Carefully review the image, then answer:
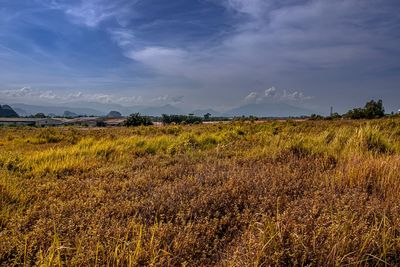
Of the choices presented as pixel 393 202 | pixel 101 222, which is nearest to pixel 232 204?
pixel 101 222

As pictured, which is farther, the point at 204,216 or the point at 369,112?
the point at 369,112

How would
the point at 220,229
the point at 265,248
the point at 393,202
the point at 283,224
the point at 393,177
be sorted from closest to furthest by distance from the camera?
the point at 265,248, the point at 283,224, the point at 220,229, the point at 393,202, the point at 393,177

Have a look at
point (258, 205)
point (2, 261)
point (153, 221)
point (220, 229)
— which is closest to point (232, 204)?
point (258, 205)

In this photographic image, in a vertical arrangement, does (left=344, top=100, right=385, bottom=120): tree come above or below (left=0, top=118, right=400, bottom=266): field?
above

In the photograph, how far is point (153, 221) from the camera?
3891 mm

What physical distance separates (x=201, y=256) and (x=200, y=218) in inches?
31.4

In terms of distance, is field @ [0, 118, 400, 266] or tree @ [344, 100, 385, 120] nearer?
field @ [0, 118, 400, 266]

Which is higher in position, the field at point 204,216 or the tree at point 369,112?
the tree at point 369,112

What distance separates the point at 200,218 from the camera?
154 inches

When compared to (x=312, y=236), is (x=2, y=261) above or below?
below

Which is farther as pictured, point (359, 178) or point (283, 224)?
point (359, 178)

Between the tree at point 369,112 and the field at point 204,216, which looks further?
the tree at point 369,112

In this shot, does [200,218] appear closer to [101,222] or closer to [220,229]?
[220,229]

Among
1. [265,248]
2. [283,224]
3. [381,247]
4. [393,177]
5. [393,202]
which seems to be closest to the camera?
[265,248]
